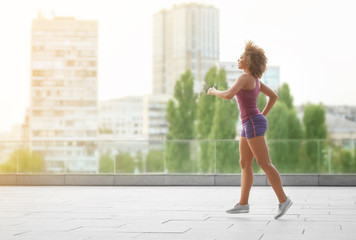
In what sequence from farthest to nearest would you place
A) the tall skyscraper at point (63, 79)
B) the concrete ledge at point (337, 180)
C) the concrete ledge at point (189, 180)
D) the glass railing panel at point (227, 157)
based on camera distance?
the tall skyscraper at point (63, 79)
the glass railing panel at point (227, 157)
the concrete ledge at point (189, 180)
the concrete ledge at point (337, 180)

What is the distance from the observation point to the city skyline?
82.5 m

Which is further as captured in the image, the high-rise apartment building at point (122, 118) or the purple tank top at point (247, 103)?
the high-rise apartment building at point (122, 118)

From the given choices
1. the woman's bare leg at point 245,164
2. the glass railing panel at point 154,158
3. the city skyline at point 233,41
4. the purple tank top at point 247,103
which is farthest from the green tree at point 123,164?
the city skyline at point 233,41

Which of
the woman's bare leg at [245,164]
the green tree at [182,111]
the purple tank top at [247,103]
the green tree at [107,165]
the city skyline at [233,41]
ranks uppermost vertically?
the city skyline at [233,41]

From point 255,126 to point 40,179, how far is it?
25.2 feet

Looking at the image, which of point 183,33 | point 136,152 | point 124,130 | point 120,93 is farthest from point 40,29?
point 136,152

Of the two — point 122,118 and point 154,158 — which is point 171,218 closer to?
point 154,158

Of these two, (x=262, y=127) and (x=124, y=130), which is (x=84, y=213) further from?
(x=124, y=130)

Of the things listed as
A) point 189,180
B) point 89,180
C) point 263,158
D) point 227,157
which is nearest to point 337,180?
point 227,157

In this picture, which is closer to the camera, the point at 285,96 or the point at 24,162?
the point at 24,162

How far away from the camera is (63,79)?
131250 millimetres

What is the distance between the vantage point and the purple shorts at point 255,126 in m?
5.59

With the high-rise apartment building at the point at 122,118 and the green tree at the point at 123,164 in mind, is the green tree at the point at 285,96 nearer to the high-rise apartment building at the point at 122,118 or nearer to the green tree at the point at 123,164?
the green tree at the point at 123,164

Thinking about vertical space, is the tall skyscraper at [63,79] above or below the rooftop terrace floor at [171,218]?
above
